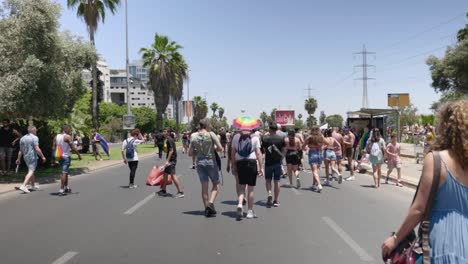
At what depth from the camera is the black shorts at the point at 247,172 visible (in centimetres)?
811

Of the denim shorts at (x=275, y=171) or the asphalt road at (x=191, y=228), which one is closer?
the asphalt road at (x=191, y=228)

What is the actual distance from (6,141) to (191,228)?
11.5 metres

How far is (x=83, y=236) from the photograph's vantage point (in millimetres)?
6859

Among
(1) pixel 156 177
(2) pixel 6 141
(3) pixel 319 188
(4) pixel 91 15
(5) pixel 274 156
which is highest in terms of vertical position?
(4) pixel 91 15

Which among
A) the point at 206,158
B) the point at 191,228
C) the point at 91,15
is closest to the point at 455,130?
the point at 191,228

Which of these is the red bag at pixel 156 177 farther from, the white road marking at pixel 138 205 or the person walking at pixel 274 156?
the person walking at pixel 274 156

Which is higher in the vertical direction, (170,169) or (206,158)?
(206,158)

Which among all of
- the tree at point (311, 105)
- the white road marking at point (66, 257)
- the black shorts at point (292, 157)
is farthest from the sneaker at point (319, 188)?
the tree at point (311, 105)

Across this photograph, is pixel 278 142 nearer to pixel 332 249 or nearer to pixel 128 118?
pixel 332 249

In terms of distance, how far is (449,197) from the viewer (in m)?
2.48

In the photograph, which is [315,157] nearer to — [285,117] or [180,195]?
[180,195]

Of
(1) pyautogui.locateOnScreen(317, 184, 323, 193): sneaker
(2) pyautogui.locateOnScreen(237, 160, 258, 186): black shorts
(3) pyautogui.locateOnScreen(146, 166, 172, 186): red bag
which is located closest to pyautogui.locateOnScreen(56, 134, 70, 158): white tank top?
(3) pyautogui.locateOnScreen(146, 166, 172, 186): red bag

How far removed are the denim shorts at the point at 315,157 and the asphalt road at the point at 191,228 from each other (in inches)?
33.5

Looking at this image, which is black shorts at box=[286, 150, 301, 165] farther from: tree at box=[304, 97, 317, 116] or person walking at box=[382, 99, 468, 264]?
tree at box=[304, 97, 317, 116]
